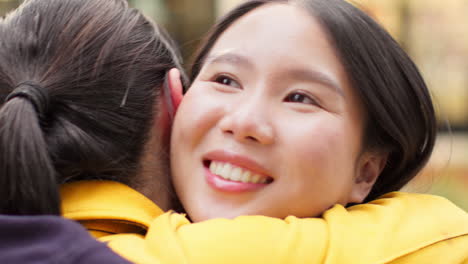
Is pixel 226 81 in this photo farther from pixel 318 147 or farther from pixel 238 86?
pixel 318 147

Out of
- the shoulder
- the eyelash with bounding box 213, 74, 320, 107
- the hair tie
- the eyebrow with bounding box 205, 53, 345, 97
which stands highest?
the hair tie

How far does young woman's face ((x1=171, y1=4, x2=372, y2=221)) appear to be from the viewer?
4.63ft

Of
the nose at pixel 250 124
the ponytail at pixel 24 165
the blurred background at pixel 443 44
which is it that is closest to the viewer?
the ponytail at pixel 24 165

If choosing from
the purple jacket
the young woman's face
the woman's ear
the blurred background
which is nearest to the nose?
the young woman's face

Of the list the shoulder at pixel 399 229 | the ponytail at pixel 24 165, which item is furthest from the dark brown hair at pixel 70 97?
the shoulder at pixel 399 229

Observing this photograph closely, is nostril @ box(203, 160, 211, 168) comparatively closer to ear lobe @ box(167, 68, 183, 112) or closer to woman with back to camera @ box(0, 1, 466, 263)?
woman with back to camera @ box(0, 1, 466, 263)

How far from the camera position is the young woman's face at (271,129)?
141 centimetres

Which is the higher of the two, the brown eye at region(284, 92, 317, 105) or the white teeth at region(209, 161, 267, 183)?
A: the brown eye at region(284, 92, 317, 105)

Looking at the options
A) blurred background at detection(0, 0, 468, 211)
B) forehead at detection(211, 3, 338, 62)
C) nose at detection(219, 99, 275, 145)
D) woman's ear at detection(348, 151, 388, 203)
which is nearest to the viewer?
nose at detection(219, 99, 275, 145)

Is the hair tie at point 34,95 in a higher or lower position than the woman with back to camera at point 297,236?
higher

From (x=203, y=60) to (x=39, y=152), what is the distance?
64cm

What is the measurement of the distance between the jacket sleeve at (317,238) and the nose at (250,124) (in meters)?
0.19

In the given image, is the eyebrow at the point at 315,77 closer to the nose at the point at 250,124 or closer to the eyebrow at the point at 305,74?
the eyebrow at the point at 305,74

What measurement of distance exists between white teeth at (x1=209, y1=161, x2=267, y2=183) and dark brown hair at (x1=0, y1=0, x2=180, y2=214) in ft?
0.73
